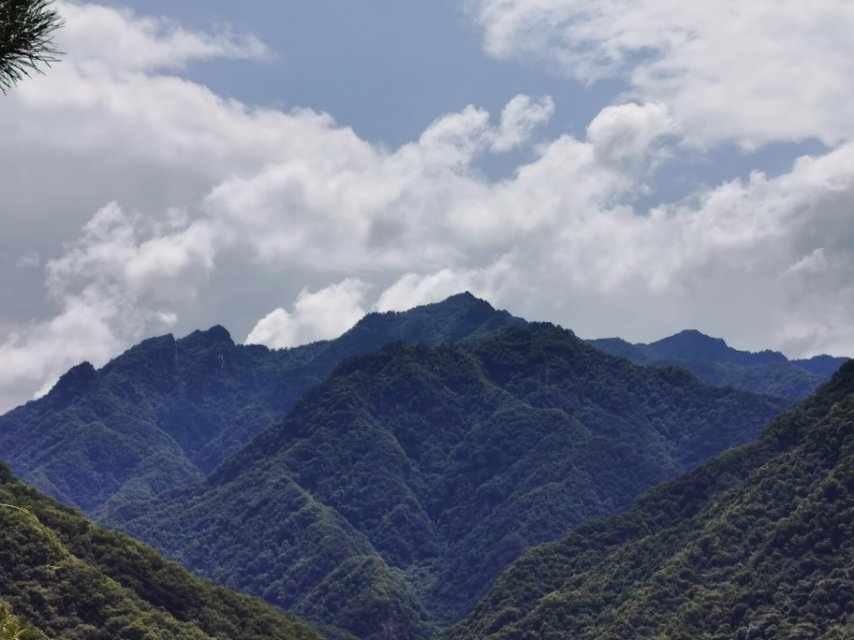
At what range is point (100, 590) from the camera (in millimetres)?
163625

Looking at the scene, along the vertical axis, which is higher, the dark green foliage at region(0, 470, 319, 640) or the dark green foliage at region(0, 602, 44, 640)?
the dark green foliage at region(0, 470, 319, 640)

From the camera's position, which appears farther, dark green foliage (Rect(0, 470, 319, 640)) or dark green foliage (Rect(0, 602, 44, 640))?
dark green foliage (Rect(0, 470, 319, 640))

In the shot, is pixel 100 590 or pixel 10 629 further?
pixel 100 590

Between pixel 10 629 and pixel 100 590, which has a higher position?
pixel 100 590

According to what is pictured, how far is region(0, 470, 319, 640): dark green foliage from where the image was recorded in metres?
158

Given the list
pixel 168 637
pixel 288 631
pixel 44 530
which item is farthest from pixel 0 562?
pixel 288 631


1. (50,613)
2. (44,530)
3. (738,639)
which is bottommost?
(738,639)

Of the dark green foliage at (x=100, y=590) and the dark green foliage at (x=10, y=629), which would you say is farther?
the dark green foliage at (x=100, y=590)

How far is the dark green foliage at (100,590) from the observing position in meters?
158

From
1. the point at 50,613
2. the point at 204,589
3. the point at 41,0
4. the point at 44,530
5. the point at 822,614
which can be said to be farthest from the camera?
the point at 822,614

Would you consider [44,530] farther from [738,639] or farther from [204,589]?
[738,639]

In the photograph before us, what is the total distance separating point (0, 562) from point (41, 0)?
14788cm

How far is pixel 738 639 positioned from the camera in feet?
653

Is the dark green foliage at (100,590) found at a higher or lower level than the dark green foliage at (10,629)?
higher
